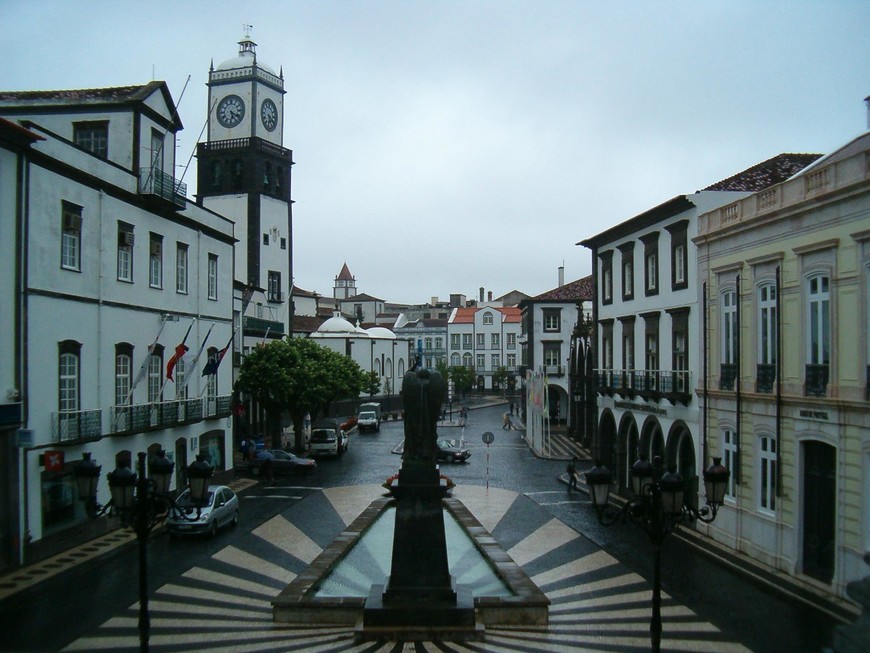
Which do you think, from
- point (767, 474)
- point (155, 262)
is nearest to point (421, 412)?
point (767, 474)

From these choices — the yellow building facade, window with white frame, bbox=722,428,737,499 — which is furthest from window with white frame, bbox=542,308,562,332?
window with white frame, bbox=722,428,737,499

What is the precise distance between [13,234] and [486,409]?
65.1 metres

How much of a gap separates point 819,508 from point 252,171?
139ft

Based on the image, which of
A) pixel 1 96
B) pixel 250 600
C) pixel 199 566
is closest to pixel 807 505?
pixel 250 600

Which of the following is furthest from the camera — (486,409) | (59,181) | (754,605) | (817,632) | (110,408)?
Answer: (486,409)

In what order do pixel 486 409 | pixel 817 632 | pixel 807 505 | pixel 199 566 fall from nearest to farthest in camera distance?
pixel 817 632 → pixel 807 505 → pixel 199 566 → pixel 486 409

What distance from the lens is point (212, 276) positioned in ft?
105

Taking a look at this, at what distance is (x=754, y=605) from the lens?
16016 mm

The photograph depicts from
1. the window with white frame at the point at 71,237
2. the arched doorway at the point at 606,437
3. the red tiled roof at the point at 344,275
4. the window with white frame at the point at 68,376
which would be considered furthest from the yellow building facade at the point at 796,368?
the red tiled roof at the point at 344,275

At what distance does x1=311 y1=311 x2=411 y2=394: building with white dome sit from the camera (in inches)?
3019

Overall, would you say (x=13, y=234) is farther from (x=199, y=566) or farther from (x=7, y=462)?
(x=199, y=566)

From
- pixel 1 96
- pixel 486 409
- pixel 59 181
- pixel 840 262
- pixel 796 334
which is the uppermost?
pixel 1 96

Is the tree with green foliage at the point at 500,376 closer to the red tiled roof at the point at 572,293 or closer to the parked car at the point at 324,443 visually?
the red tiled roof at the point at 572,293

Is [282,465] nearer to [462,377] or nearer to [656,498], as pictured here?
[656,498]
